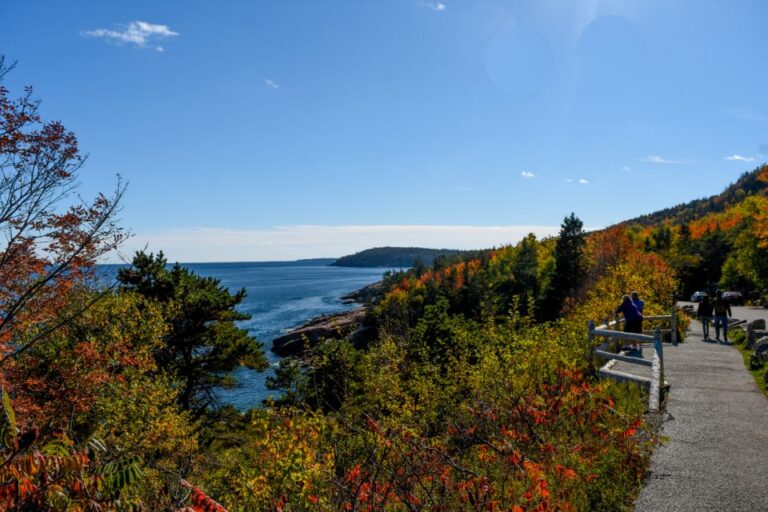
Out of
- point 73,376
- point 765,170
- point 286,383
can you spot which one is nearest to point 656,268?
point 765,170

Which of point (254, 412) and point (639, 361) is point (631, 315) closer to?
point (639, 361)

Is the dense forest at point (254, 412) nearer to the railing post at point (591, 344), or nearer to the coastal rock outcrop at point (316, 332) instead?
the railing post at point (591, 344)

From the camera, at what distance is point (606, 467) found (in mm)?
7688

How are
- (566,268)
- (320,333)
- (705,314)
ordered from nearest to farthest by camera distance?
(705,314), (566,268), (320,333)

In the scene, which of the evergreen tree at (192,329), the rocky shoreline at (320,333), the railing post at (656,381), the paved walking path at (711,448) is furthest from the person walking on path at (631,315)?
the rocky shoreline at (320,333)

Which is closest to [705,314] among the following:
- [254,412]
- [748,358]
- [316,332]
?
[748,358]

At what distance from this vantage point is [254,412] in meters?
15.4

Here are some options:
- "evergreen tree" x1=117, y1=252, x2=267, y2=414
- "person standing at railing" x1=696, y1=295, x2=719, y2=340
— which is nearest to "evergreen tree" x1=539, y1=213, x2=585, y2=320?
"person standing at railing" x1=696, y1=295, x2=719, y2=340

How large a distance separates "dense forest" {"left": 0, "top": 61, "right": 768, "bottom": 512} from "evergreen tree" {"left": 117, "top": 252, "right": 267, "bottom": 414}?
10 cm

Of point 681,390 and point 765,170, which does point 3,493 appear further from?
point 765,170

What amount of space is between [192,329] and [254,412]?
1200 centimetres

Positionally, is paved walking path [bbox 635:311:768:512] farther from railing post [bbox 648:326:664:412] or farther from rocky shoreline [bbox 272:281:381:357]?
rocky shoreline [bbox 272:281:381:357]

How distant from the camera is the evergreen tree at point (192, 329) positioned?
83.5 ft

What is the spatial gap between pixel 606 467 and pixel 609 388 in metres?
4.51
